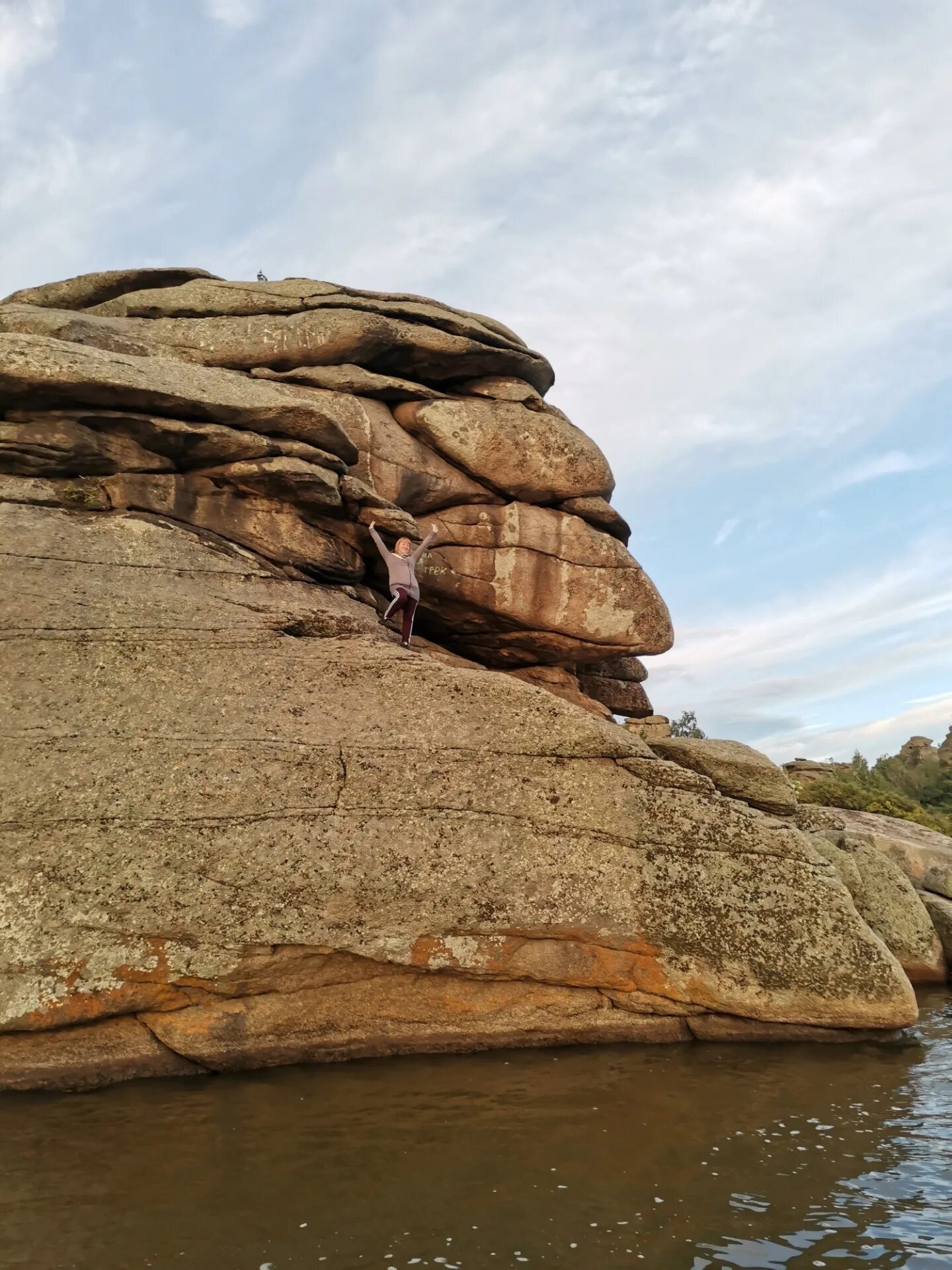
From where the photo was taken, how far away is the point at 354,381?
82.0 ft

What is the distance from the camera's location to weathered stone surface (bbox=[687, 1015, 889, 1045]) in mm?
12617

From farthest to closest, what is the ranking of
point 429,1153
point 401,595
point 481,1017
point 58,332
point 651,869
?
point 58,332 < point 401,595 < point 651,869 < point 481,1017 < point 429,1153

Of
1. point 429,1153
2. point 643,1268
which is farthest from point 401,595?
point 643,1268

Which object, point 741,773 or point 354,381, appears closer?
point 741,773

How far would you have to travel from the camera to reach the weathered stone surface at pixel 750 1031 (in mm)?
12617

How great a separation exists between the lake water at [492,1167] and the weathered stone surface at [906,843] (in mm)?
10398

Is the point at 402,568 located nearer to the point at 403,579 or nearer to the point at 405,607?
A: the point at 403,579

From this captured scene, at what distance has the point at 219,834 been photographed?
1230cm

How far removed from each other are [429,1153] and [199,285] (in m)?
24.7

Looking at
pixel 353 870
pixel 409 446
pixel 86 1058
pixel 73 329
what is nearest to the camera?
pixel 86 1058

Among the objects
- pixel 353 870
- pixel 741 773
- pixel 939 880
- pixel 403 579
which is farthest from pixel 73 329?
pixel 939 880

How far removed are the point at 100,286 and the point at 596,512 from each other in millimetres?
16582

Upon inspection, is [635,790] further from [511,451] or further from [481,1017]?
[511,451]

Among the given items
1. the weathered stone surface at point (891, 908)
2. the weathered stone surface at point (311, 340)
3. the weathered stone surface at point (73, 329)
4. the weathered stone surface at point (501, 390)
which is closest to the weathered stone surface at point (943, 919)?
the weathered stone surface at point (891, 908)
